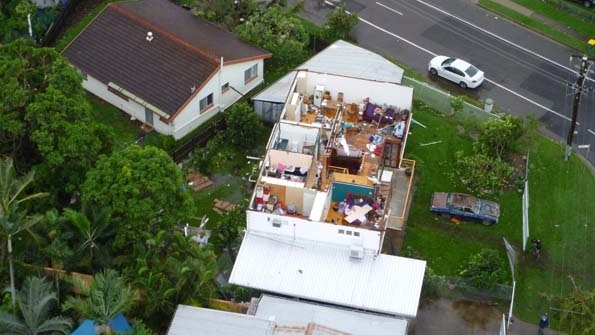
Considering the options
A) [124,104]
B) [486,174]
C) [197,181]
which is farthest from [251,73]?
[486,174]

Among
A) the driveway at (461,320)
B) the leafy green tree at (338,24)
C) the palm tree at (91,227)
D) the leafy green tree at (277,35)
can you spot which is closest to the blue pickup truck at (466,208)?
the driveway at (461,320)

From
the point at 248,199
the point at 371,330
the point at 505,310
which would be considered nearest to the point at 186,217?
the point at 248,199

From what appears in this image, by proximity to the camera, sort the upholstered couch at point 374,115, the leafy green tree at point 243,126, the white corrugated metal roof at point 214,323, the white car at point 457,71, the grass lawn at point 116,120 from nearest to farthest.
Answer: the white corrugated metal roof at point 214,323 → the upholstered couch at point 374,115 → the leafy green tree at point 243,126 → the grass lawn at point 116,120 → the white car at point 457,71

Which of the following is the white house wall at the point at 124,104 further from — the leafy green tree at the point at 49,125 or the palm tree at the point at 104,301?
the palm tree at the point at 104,301

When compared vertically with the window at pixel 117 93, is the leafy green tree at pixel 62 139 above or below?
above

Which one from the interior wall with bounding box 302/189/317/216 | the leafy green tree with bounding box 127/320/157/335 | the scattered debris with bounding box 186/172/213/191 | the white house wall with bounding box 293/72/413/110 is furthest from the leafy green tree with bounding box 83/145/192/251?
the white house wall with bounding box 293/72/413/110

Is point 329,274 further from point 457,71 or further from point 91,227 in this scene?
point 457,71

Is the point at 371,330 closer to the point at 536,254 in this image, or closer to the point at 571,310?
the point at 571,310
